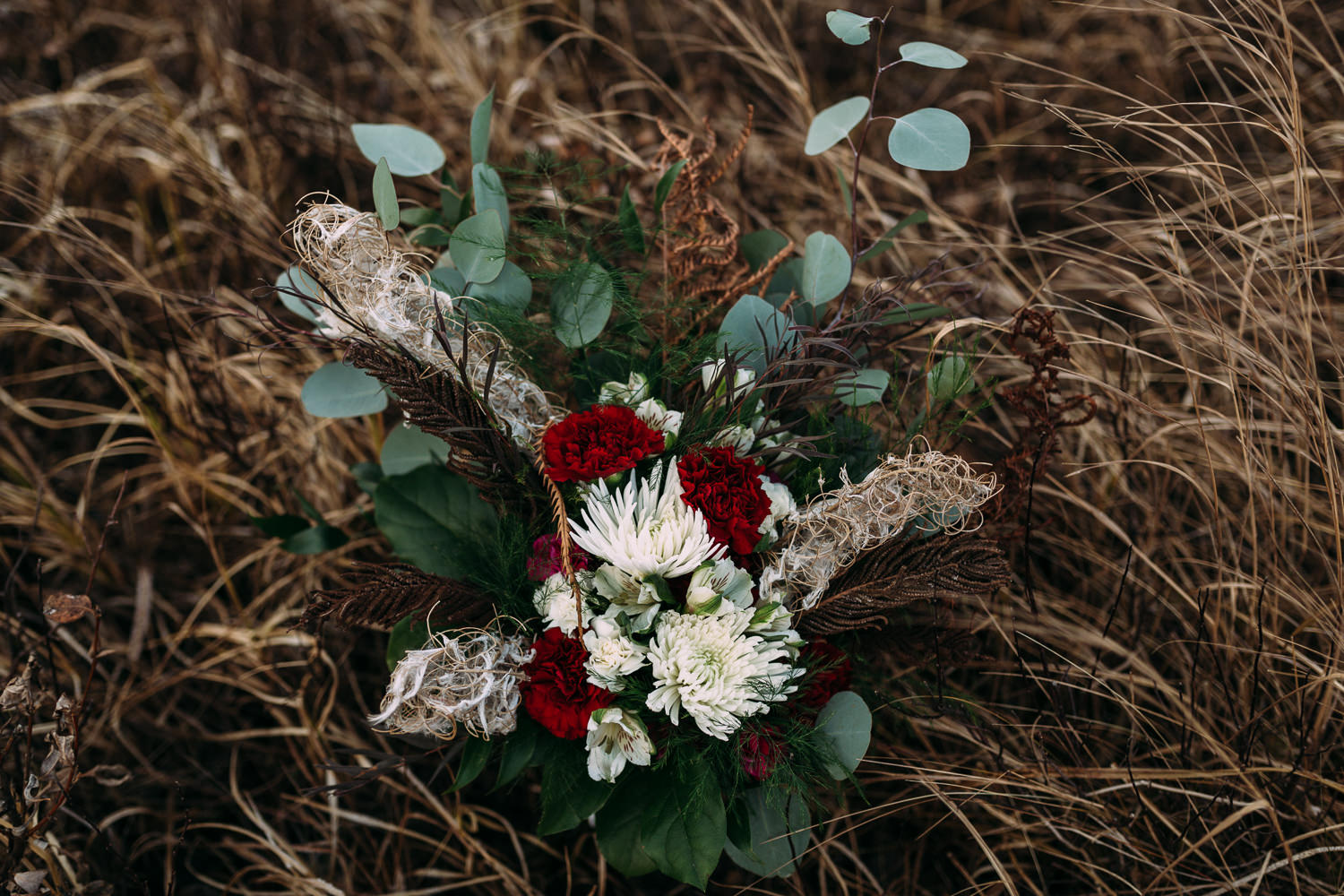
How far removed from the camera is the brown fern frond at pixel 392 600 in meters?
0.65

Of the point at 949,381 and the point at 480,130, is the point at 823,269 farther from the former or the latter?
the point at 480,130

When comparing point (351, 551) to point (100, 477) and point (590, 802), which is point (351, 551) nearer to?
point (100, 477)

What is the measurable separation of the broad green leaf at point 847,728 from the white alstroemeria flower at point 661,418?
11.0 inches

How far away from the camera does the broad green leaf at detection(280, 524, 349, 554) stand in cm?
93

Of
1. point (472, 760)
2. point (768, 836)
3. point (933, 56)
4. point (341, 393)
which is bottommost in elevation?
point (768, 836)

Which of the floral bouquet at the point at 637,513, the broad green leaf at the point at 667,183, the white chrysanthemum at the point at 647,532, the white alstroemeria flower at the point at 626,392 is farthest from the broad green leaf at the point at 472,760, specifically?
the broad green leaf at the point at 667,183

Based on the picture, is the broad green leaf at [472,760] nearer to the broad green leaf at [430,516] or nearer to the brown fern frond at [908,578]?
the broad green leaf at [430,516]

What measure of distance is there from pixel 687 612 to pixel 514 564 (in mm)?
183

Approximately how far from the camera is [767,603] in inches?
25.5

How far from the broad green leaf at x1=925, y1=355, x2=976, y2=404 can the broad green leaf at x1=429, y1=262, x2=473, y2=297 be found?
456 mm

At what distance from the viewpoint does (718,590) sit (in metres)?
0.65

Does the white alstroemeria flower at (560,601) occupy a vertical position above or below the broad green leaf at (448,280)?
below

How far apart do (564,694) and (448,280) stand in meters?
0.41

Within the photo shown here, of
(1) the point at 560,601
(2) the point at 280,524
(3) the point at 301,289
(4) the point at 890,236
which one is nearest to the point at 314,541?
(2) the point at 280,524
